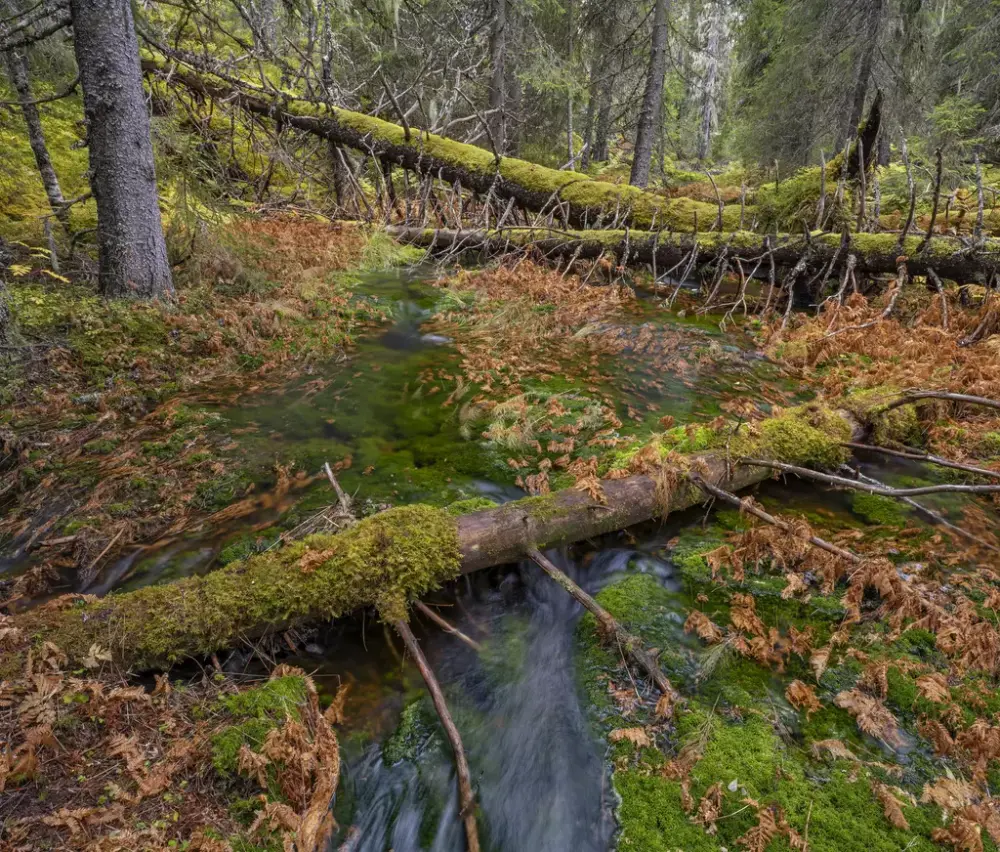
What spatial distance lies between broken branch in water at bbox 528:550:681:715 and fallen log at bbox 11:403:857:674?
400 mm

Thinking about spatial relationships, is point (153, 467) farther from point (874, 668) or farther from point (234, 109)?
point (234, 109)

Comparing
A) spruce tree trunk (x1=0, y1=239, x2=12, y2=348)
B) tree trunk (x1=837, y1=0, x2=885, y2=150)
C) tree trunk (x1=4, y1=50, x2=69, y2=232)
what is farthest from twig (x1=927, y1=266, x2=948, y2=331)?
tree trunk (x1=4, y1=50, x2=69, y2=232)

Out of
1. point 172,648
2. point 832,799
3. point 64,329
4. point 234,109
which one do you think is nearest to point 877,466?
point 832,799

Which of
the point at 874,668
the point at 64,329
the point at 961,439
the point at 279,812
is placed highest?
the point at 64,329

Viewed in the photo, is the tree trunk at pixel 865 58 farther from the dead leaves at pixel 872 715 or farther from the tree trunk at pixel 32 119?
the tree trunk at pixel 32 119

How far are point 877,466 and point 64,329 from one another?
863 cm

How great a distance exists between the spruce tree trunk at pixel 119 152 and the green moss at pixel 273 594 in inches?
212

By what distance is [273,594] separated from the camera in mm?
2818

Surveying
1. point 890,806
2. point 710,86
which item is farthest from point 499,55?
point 710,86

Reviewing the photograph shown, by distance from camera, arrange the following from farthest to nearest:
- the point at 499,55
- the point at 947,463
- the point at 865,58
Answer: the point at 499,55 < the point at 865,58 < the point at 947,463

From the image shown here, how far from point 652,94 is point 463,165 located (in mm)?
5332

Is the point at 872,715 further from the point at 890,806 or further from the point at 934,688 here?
the point at 890,806

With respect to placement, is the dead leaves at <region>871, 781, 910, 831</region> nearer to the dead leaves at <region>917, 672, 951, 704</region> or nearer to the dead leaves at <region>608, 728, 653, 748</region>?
the dead leaves at <region>917, 672, 951, 704</region>

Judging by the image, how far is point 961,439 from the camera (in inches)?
188
